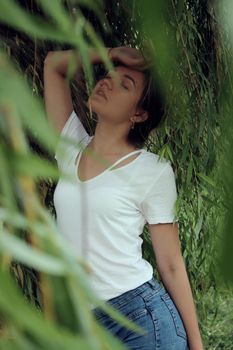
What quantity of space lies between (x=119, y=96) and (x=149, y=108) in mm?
128

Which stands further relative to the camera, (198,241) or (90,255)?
(198,241)

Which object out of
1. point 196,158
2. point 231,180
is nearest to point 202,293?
point 196,158

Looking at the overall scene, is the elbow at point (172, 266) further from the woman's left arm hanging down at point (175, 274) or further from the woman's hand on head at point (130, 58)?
the woman's hand on head at point (130, 58)

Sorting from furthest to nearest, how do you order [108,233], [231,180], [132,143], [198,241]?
[198,241] < [132,143] < [108,233] < [231,180]

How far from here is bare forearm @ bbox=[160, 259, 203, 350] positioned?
1.66 metres

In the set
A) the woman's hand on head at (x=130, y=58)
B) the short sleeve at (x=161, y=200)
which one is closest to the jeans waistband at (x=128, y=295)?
the short sleeve at (x=161, y=200)

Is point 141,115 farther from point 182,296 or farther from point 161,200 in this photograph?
point 182,296

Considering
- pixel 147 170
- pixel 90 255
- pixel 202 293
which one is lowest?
pixel 202 293

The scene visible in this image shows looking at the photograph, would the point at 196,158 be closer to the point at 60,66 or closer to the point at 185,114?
the point at 185,114

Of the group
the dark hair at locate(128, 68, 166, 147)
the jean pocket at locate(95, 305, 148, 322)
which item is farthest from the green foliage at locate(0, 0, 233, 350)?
the jean pocket at locate(95, 305, 148, 322)

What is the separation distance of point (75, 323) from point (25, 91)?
15cm

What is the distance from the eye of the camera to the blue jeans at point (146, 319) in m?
1.58

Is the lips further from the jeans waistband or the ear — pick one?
the jeans waistband

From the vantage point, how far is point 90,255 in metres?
1.57
